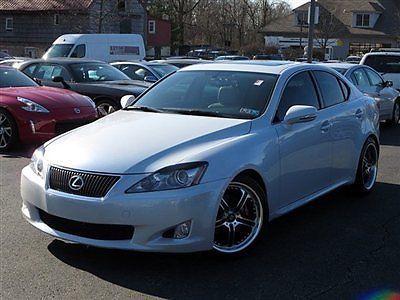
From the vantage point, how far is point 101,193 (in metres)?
3.99

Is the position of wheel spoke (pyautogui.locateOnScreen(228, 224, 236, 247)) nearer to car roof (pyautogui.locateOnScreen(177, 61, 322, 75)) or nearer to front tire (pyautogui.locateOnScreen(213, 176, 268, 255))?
front tire (pyautogui.locateOnScreen(213, 176, 268, 255))

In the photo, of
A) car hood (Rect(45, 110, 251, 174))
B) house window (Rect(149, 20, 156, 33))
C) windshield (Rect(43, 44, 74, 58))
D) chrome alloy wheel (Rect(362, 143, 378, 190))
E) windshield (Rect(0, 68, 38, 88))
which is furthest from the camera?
house window (Rect(149, 20, 156, 33))

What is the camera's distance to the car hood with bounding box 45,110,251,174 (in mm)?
4109

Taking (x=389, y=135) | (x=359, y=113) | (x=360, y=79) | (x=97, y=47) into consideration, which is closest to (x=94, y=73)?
(x=360, y=79)

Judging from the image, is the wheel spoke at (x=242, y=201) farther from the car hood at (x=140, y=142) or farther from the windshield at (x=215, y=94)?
the windshield at (x=215, y=94)

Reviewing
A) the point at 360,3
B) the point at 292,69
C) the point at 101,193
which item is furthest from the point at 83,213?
the point at 360,3

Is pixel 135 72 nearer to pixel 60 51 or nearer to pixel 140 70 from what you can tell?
pixel 140 70

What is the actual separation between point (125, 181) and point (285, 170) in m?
1.54

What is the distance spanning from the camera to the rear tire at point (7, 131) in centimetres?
897

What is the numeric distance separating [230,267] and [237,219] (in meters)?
0.38

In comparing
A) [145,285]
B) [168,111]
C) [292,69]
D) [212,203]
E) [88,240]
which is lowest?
[145,285]

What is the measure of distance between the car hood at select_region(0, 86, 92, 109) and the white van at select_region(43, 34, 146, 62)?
37.1 ft

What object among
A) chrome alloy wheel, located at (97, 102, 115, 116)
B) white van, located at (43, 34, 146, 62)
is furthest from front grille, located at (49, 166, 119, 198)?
white van, located at (43, 34, 146, 62)

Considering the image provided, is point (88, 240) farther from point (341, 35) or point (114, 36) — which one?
point (341, 35)
